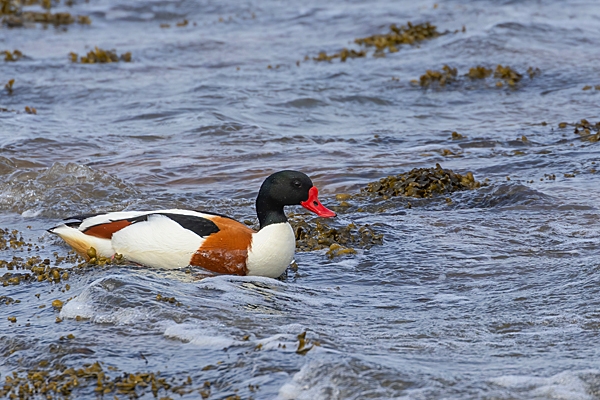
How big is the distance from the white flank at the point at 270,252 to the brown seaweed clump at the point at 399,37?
1203 cm

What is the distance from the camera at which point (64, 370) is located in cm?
495

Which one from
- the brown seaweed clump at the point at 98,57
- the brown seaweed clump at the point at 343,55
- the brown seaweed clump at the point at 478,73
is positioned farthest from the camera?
the brown seaweed clump at the point at 343,55

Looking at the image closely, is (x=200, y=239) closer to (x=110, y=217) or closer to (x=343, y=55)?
(x=110, y=217)

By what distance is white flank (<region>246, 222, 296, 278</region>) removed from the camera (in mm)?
6844

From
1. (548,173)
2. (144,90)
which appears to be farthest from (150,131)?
(548,173)

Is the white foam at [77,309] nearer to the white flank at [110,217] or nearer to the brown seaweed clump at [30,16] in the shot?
the white flank at [110,217]

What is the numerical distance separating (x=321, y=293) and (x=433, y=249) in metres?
1.50

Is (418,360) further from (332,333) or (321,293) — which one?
(321,293)

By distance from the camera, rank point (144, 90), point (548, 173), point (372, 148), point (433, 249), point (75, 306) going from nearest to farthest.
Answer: point (75, 306) < point (433, 249) < point (548, 173) < point (372, 148) < point (144, 90)

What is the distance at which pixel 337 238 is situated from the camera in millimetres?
7895

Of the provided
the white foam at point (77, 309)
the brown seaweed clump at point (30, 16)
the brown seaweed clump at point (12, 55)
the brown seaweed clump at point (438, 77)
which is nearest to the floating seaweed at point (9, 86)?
the brown seaweed clump at point (12, 55)

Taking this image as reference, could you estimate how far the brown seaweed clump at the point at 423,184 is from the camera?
9.36m

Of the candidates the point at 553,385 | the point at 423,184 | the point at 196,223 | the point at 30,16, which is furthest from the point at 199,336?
the point at 30,16

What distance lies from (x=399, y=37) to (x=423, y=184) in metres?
10.3
